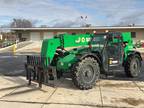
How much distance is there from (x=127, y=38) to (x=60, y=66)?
12.3 feet

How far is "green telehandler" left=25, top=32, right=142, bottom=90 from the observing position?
28.0 feet

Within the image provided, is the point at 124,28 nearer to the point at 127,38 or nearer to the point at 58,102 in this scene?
the point at 127,38

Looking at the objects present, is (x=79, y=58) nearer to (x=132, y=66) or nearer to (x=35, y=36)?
(x=132, y=66)

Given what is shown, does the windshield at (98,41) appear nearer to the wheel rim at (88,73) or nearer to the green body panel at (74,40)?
the green body panel at (74,40)

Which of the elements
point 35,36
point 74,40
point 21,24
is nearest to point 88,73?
point 74,40

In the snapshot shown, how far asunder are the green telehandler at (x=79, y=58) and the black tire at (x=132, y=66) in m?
0.44

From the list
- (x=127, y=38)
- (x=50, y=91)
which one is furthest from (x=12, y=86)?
(x=127, y=38)

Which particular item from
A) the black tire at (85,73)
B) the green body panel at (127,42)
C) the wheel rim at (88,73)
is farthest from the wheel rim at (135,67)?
the wheel rim at (88,73)

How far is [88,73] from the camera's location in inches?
342

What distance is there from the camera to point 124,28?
133ft

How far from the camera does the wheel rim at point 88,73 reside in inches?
338

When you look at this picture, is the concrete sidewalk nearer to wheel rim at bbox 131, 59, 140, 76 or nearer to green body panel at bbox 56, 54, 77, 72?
green body panel at bbox 56, 54, 77, 72

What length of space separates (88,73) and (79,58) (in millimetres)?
635

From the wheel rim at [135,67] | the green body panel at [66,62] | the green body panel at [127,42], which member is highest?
the green body panel at [127,42]
